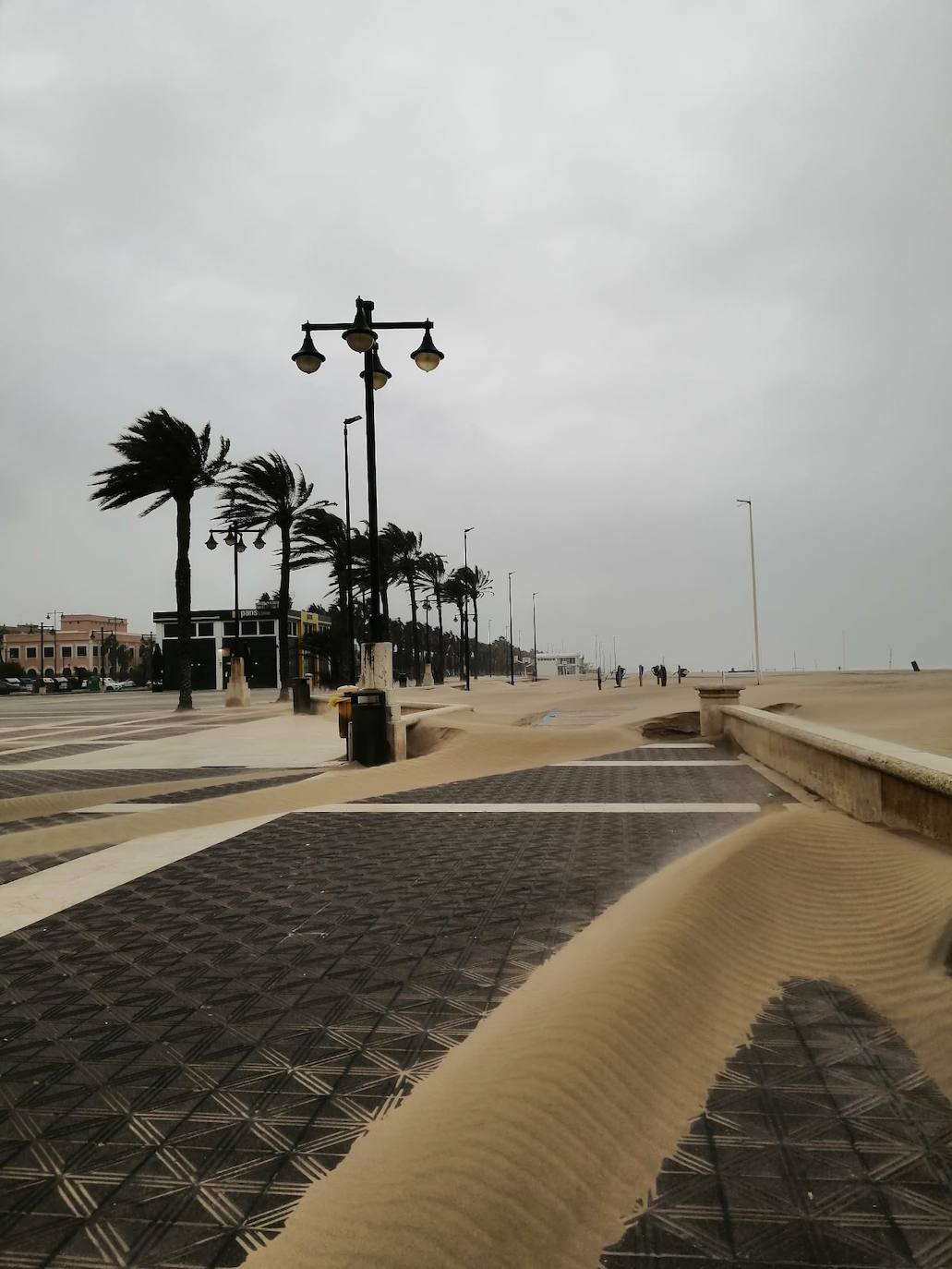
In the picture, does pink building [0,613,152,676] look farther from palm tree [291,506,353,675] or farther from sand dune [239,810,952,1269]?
→ sand dune [239,810,952,1269]

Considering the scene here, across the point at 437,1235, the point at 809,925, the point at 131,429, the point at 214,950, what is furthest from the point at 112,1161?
the point at 131,429

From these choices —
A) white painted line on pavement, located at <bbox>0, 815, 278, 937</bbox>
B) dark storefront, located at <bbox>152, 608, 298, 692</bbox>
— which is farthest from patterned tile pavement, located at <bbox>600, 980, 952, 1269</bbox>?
dark storefront, located at <bbox>152, 608, 298, 692</bbox>

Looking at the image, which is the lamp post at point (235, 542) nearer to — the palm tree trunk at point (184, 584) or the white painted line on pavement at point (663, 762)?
the palm tree trunk at point (184, 584)

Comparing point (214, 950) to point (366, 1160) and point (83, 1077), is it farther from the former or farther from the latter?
point (366, 1160)

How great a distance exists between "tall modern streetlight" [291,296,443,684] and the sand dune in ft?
27.1

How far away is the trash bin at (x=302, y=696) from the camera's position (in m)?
25.6

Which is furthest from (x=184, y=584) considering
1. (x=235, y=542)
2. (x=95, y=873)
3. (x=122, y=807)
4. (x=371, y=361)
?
(x=95, y=873)

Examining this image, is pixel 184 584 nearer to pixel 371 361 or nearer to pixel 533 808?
pixel 371 361

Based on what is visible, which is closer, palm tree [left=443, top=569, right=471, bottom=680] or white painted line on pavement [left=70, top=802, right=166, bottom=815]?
white painted line on pavement [left=70, top=802, right=166, bottom=815]

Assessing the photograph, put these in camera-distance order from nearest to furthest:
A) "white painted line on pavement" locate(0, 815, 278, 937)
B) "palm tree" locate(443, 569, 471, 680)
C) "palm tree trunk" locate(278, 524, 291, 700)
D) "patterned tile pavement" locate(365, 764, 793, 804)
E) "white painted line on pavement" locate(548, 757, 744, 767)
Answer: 1. "white painted line on pavement" locate(0, 815, 278, 937)
2. "patterned tile pavement" locate(365, 764, 793, 804)
3. "white painted line on pavement" locate(548, 757, 744, 767)
4. "palm tree trunk" locate(278, 524, 291, 700)
5. "palm tree" locate(443, 569, 471, 680)

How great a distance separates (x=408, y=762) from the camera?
36.4ft

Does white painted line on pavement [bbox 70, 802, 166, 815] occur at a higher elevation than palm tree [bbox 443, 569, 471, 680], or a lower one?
lower

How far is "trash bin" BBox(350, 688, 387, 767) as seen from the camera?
462 inches

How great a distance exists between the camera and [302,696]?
2577 cm
